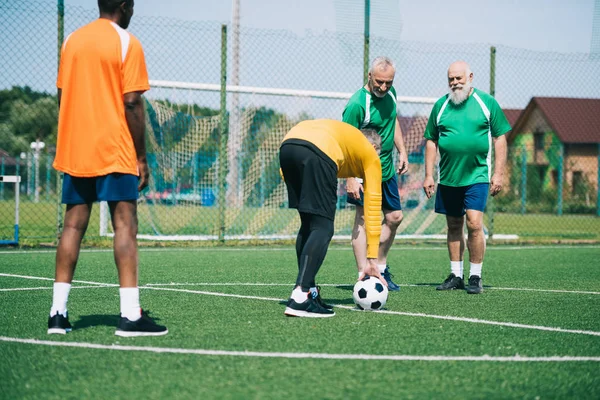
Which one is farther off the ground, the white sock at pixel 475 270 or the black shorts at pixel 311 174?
the black shorts at pixel 311 174

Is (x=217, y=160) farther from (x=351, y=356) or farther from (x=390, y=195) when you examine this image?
(x=351, y=356)

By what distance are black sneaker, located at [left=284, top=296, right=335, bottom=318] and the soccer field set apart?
141 mm

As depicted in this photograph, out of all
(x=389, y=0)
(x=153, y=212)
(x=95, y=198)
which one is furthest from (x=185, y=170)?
(x=95, y=198)

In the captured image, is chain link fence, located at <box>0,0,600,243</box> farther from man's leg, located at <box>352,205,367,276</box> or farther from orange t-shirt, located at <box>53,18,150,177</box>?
orange t-shirt, located at <box>53,18,150,177</box>

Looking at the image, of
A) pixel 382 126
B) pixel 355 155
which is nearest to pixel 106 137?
pixel 355 155

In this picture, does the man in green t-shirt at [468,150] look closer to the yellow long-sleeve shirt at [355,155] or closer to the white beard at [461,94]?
the white beard at [461,94]

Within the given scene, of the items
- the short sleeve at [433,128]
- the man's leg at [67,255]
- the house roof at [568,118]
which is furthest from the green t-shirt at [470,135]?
the house roof at [568,118]

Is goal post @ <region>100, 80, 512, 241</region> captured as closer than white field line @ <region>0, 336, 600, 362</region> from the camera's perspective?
No

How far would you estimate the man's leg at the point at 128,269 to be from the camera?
187 inches

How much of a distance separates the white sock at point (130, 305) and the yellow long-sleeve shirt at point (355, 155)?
5.60ft

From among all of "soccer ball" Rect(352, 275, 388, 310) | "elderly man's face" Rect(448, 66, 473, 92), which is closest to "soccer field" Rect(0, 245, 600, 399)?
"soccer ball" Rect(352, 275, 388, 310)

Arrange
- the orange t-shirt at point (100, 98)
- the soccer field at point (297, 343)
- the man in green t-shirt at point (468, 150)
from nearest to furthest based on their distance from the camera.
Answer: the soccer field at point (297, 343) → the orange t-shirt at point (100, 98) → the man in green t-shirt at point (468, 150)

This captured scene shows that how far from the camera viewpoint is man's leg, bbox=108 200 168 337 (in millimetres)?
4750

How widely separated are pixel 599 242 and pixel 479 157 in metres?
8.43
